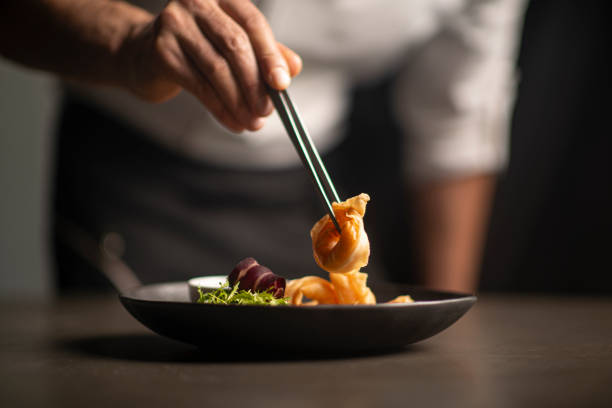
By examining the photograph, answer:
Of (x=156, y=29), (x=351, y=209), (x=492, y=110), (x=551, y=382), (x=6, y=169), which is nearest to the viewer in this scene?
(x=551, y=382)

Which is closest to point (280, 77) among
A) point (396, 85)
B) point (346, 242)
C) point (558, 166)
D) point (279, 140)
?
point (346, 242)

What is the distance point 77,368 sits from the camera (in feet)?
1.98

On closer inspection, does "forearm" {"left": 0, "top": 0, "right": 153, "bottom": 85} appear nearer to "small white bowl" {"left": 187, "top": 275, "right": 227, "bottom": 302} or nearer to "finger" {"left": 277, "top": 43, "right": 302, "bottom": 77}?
"finger" {"left": 277, "top": 43, "right": 302, "bottom": 77}

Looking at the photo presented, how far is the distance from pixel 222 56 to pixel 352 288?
0.35 m

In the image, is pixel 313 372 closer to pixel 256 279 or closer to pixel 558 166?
pixel 256 279

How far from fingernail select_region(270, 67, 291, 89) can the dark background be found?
2.10m

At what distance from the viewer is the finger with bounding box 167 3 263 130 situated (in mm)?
881

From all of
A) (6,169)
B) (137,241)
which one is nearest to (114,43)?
(137,241)

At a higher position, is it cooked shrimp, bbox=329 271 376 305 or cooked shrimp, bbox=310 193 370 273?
cooked shrimp, bbox=310 193 370 273

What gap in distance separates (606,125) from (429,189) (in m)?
1.05

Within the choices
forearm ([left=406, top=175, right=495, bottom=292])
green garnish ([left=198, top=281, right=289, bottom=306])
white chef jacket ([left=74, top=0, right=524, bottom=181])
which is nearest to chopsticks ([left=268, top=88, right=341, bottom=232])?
green garnish ([left=198, top=281, right=289, bottom=306])

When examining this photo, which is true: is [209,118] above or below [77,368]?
above

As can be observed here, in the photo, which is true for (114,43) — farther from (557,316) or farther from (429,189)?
(429,189)

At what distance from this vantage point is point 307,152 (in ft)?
2.71
